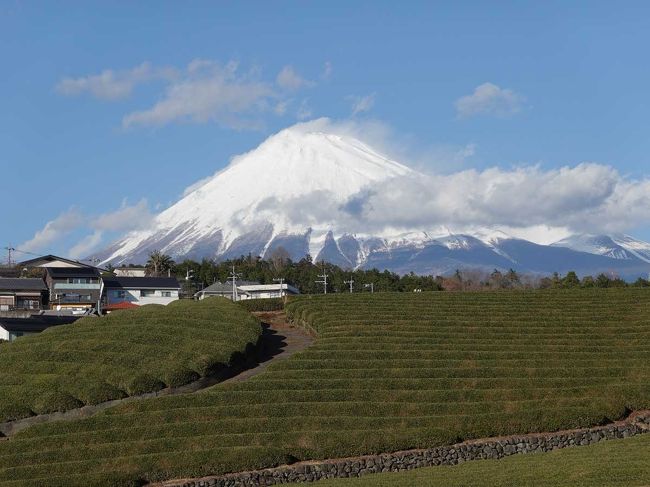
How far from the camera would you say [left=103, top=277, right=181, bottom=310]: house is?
8575cm

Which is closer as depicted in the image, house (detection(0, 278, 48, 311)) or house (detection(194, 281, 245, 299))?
house (detection(0, 278, 48, 311))

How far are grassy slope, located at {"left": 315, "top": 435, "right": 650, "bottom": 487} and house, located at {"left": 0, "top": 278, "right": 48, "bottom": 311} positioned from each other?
5962 cm

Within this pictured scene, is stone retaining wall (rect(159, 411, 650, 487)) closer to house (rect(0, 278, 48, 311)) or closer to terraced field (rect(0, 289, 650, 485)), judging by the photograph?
terraced field (rect(0, 289, 650, 485))

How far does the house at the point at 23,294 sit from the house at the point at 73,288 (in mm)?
921

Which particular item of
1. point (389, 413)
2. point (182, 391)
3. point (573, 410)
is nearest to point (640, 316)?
point (573, 410)

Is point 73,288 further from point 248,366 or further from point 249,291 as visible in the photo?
point 248,366

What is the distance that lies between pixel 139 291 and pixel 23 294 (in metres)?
9.96

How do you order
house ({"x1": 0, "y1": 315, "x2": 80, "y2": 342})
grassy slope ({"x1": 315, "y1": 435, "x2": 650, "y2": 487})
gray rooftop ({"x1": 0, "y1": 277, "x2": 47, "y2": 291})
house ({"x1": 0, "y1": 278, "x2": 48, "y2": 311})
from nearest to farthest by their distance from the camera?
1. grassy slope ({"x1": 315, "y1": 435, "x2": 650, "y2": 487})
2. house ({"x1": 0, "y1": 315, "x2": 80, "y2": 342})
3. house ({"x1": 0, "y1": 278, "x2": 48, "y2": 311})
4. gray rooftop ({"x1": 0, "y1": 277, "x2": 47, "y2": 291})

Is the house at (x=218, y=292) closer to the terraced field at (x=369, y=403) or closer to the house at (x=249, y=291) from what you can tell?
the house at (x=249, y=291)

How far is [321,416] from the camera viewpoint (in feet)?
112

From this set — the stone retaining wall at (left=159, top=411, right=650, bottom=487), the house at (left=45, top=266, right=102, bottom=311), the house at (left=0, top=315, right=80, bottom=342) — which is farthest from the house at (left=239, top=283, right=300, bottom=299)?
the stone retaining wall at (left=159, top=411, right=650, bottom=487)

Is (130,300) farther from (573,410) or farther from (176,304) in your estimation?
(573,410)

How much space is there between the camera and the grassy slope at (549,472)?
25.3 m

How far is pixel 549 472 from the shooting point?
2662 cm
